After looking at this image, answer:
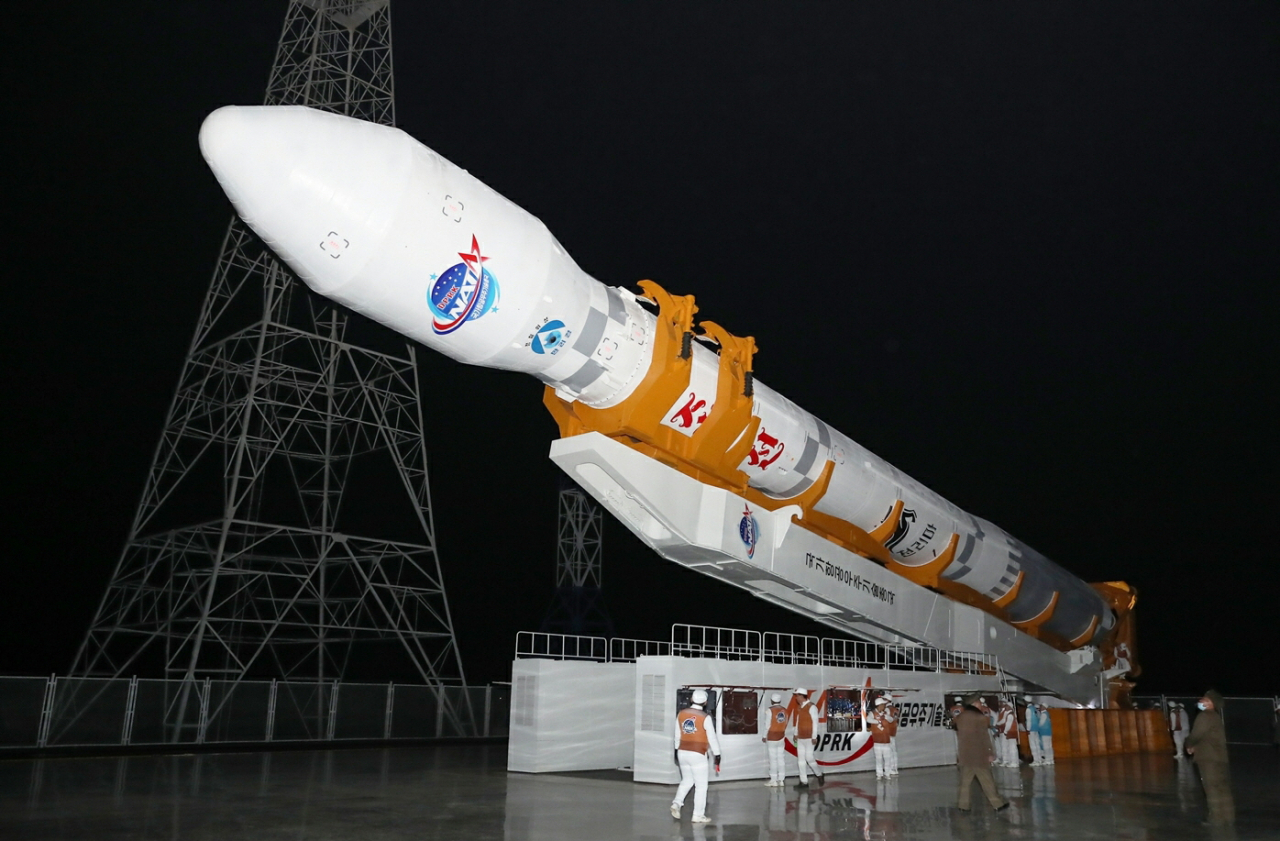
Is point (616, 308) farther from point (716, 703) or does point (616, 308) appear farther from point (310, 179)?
point (716, 703)

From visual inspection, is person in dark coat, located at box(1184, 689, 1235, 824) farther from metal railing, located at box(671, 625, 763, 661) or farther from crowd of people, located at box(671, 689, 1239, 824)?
metal railing, located at box(671, 625, 763, 661)

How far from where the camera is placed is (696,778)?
382 inches

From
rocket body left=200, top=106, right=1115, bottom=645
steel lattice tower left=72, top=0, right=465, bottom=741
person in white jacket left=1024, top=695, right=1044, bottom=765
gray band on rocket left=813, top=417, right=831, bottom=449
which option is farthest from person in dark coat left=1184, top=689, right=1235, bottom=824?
steel lattice tower left=72, top=0, right=465, bottom=741

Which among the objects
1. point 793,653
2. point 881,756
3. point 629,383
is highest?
point 629,383

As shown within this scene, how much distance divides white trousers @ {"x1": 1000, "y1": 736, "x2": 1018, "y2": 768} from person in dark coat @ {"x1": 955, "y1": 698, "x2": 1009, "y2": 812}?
6.57 metres

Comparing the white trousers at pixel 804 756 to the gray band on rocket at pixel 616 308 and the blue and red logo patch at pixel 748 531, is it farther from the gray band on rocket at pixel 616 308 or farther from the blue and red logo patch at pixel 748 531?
the gray band on rocket at pixel 616 308

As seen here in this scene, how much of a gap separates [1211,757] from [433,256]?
11.0 meters

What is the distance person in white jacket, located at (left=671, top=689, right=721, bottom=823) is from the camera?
380 inches

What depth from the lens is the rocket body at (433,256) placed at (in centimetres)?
774

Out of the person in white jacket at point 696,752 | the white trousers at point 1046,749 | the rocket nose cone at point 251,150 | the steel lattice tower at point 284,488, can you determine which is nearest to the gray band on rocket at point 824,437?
the person in white jacket at point 696,752

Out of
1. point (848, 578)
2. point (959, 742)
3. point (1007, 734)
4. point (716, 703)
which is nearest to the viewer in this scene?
point (959, 742)

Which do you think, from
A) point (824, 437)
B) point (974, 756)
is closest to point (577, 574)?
point (824, 437)

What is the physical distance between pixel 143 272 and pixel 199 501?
297 inches

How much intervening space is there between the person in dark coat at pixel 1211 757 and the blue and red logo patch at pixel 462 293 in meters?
10.0
